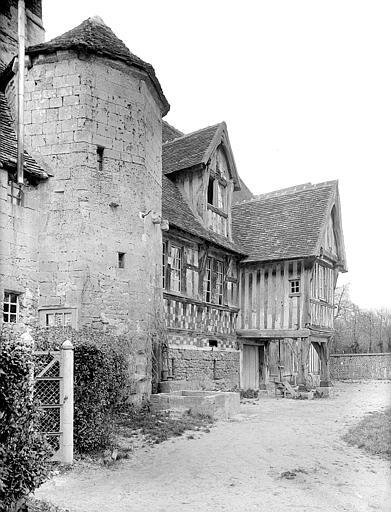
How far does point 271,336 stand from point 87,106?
385 inches

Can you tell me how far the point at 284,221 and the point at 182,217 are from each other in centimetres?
512

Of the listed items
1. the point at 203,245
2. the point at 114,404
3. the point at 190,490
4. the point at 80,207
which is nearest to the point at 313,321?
the point at 203,245

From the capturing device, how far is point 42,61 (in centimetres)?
1199

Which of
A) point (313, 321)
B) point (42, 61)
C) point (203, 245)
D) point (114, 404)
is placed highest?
point (42, 61)

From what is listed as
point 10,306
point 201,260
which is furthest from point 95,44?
point 201,260

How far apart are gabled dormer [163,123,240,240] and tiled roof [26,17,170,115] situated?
15.3ft

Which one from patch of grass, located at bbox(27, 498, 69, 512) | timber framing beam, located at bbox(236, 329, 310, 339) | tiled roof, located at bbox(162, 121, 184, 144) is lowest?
patch of grass, located at bbox(27, 498, 69, 512)

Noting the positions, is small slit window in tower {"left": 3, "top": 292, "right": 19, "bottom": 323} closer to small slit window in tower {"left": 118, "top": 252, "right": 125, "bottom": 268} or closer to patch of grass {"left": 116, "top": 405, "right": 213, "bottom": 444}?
small slit window in tower {"left": 118, "top": 252, "right": 125, "bottom": 268}

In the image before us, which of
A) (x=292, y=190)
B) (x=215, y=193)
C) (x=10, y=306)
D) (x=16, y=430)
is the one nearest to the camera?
(x=16, y=430)

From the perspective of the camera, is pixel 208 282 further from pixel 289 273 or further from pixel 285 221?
pixel 285 221

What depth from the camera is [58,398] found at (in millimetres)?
7527

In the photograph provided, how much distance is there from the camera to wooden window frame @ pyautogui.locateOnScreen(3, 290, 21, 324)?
1058cm

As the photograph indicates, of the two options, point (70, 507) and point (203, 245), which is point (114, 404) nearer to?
Result: point (70, 507)

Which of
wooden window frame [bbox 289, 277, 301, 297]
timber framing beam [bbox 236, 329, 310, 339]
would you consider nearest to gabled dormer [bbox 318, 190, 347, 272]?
wooden window frame [bbox 289, 277, 301, 297]
